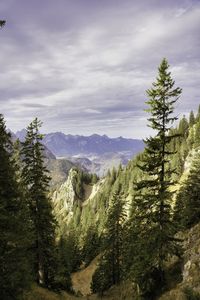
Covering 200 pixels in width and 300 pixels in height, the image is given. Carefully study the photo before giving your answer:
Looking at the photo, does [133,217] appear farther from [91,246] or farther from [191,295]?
[91,246]

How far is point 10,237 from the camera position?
571 inches

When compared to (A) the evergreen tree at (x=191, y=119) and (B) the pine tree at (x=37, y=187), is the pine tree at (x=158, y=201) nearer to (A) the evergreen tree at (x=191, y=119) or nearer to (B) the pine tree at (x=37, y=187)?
(B) the pine tree at (x=37, y=187)

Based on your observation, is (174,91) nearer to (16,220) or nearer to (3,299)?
(16,220)

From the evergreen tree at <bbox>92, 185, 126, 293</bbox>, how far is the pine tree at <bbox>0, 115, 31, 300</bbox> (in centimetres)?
2159

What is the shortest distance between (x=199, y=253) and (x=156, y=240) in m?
3.40

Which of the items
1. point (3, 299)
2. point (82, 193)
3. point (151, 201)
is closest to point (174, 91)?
point (151, 201)

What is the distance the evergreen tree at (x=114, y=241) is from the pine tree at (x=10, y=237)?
850 inches

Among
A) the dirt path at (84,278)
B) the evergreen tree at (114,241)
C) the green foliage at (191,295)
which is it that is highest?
the green foliage at (191,295)

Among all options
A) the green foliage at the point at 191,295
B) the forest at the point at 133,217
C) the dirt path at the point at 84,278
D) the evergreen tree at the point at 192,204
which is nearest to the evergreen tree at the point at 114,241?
the forest at the point at 133,217

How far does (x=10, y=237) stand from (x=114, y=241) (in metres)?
25.5

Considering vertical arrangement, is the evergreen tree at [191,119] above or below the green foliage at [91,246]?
above

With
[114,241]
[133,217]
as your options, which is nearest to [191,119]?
[114,241]

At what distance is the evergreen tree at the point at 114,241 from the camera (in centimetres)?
3698

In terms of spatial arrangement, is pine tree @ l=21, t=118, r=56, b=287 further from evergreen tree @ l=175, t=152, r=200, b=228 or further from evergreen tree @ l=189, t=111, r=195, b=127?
evergreen tree @ l=189, t=111, r=195, b=127
